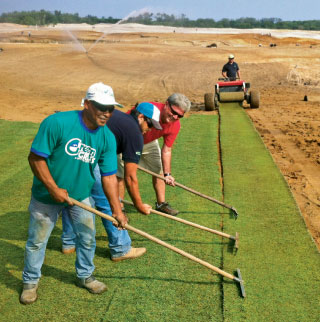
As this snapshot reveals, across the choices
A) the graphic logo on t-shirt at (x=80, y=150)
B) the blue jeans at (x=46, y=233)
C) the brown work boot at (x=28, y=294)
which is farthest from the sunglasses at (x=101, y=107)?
the brown work boot at (x=28, y=294)

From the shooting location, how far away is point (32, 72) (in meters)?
29.2

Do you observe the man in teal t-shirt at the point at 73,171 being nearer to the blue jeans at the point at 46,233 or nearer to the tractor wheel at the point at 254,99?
the blue jeans at the point at 46,233

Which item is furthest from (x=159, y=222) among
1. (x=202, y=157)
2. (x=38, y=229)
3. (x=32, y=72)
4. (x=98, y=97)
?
(x=32, y=72)

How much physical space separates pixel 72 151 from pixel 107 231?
4.98ft

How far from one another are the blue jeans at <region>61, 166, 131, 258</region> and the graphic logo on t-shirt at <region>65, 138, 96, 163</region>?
3.09 feet

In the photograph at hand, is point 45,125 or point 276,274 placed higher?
point 45,125

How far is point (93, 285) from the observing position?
15.0ft

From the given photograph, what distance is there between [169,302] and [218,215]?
2.41m

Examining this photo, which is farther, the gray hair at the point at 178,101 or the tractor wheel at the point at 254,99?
the tractor wheel at the point at 254,99

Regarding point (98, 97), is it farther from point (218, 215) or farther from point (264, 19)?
point (264, 19)

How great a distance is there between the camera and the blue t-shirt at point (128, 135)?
4664mm

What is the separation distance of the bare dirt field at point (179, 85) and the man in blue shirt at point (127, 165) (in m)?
2.79

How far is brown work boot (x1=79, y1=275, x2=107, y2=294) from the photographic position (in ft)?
15.0

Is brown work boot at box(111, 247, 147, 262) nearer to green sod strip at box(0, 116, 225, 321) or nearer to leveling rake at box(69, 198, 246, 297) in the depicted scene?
green sod strip at box(0, 116, 225, 321)
